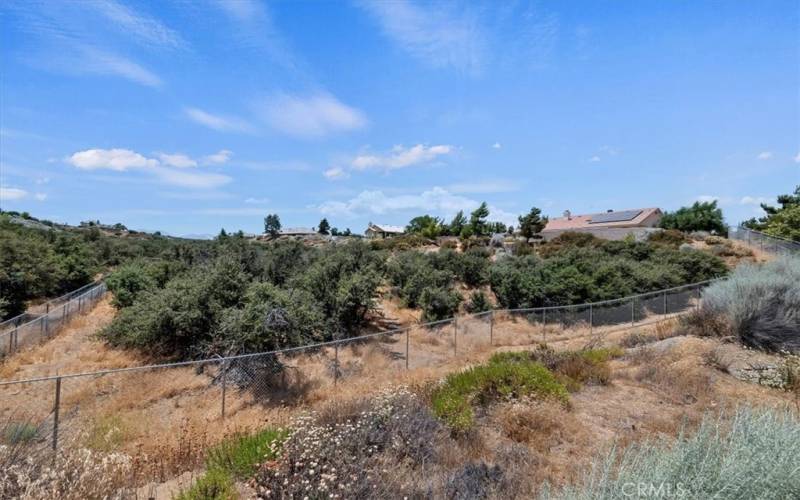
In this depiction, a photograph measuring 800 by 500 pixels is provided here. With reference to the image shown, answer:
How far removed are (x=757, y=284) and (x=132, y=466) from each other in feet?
44.8

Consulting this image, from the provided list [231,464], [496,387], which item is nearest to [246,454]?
[231,464]

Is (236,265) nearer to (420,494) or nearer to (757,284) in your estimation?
(420,494)

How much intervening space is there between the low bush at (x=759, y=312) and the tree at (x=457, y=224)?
44373mm

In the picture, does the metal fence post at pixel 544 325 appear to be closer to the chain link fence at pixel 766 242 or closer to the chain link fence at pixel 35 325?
the chain link fence at pixel 766 242

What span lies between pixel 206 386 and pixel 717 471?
1047cm

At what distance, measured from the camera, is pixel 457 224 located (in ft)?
186

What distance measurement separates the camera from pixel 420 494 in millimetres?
3984

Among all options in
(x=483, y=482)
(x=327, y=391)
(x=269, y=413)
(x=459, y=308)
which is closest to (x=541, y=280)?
(x=459, y=308)

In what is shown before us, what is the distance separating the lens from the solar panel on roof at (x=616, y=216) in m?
61.7

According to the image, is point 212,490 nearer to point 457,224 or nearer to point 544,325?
point 544,325

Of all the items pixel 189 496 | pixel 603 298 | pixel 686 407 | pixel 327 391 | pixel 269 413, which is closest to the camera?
pixel 189 496

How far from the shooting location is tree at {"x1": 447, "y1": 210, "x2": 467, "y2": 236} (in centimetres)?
5600

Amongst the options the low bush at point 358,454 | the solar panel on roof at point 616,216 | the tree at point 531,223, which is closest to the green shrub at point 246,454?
the low bush at point 358,454

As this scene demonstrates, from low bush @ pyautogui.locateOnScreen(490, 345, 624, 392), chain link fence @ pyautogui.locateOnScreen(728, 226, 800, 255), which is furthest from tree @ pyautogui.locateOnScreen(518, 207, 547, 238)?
low bush @ pyautogui.locateOnScreen(490, 345, 624, 392)
